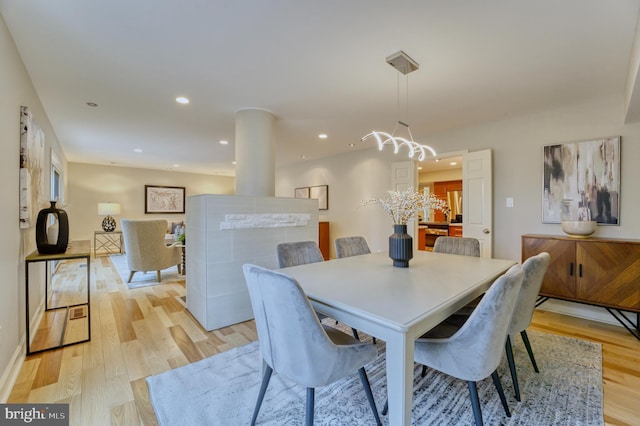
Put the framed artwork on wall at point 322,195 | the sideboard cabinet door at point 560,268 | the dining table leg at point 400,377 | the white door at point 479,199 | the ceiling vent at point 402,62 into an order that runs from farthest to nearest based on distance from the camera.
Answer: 1. the framed artwork on wall at point 322,195
2. the white door at point 479,199
3. the sideboard cabinet door at point 560,268
4. the ceiling vent at point 402,62
5. the dining table leg at point 400,377

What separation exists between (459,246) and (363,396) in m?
1.75

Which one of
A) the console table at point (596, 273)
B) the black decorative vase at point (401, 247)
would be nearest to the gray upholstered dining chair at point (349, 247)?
the black decorative vase at point (401, 247)

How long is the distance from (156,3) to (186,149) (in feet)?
14.2

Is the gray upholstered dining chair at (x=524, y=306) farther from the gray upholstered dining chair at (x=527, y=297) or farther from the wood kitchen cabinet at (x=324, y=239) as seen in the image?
the wood kitchen cabinet at (x=324, y=239)

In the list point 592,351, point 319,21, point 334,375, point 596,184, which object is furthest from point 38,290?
point 596,184

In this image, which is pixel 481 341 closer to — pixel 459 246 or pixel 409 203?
pixel 409 203

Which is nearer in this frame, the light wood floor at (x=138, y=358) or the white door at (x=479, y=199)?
the light wood floor at (x=138, y=358)

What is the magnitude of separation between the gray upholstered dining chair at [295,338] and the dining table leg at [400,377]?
0.72 feet

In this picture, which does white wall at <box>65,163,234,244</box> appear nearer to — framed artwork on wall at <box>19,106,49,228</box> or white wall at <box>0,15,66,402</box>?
framed artwork on wall at <box>19,106,49,228</box>

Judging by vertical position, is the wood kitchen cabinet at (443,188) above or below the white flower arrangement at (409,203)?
above

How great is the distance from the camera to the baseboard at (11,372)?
1693 mm

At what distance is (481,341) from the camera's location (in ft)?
4.10

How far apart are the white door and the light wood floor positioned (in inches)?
42.5

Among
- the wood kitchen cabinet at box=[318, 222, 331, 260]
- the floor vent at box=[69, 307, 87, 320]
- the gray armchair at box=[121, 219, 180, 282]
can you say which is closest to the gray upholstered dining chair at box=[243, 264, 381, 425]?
the floor vent at box=[69, 307, 87, 320]
